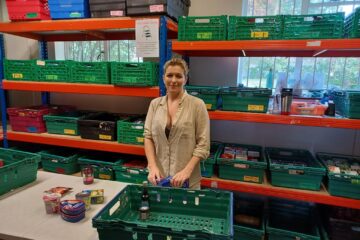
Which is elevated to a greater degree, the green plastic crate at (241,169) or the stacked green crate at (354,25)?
the stacked green crate at (354,25)

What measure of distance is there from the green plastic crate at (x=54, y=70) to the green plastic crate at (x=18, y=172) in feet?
3.21

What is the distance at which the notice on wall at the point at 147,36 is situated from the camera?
217 cm

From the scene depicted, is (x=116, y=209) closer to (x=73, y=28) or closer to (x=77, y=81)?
(x=77, y=81)

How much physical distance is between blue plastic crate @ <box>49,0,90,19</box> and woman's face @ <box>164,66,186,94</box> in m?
1.25

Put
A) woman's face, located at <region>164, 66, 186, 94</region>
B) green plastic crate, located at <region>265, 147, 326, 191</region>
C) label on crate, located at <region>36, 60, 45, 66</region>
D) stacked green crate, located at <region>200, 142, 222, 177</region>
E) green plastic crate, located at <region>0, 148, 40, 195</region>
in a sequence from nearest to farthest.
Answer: green plastic crate, located at <region>0, 148, 40, 195</region>, woman's face, located at <region>164, 66, 186, 94</region>, green plastic crate, located at <region>265, 147, 326, 191</region>, stacked green crate, located at <region>200, 142, 222, 177</region>, label on crate, located at <region>36, 60, 45, 66</region>

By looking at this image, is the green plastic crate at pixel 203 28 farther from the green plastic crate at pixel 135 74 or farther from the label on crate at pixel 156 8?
the green plastic crate at pixel 135 74

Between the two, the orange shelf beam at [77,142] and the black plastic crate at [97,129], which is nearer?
the orange shelf beam at [77,142]

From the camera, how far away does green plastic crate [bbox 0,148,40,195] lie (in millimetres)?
1502

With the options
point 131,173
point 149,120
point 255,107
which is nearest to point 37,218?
point 149,120

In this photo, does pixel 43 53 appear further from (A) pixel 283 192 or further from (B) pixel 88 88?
(A) pixel 283 192

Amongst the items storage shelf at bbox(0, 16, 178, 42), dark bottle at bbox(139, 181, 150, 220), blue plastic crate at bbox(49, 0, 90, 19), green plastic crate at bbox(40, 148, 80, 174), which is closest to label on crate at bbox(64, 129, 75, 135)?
green plastic crate at bbox(40, 148, 80, 174)

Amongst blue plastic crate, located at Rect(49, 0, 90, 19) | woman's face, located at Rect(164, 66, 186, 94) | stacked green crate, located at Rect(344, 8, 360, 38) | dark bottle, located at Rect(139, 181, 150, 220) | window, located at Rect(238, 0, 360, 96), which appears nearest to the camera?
dark bottle, located at Rect(139, 181, 150, 220)

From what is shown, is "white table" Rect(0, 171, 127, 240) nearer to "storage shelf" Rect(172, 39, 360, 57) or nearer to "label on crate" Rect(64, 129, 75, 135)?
"label on crate" Rect(64, 129, 75, 135)

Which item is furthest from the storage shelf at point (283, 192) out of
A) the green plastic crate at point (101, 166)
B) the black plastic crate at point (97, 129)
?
the black plastic crate at point (97, 129)
